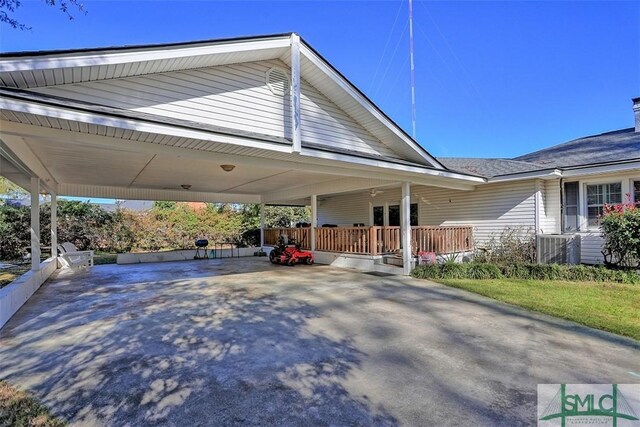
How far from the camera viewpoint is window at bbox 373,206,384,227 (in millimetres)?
14547

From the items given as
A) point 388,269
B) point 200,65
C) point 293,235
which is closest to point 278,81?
point 200,65

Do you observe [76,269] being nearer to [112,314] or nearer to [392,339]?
[112,314]

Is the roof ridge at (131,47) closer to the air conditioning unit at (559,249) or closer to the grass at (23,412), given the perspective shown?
the grass at (23,412)

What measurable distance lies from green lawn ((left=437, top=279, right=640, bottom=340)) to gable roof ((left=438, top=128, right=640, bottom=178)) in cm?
371

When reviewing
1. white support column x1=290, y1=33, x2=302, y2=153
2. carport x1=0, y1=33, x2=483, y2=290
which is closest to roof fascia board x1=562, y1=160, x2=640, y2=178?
carport x1=0, y1=33, x2=483, y2=290

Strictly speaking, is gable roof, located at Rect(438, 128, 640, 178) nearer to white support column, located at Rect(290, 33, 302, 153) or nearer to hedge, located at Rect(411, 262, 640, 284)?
hedge, located at Rect(411, 262, 640, 284)

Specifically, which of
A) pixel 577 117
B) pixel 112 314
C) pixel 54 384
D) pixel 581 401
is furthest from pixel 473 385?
pixel 577 117

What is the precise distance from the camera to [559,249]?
923 cm

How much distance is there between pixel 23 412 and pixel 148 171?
795cm

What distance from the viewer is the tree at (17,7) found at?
2.86 m

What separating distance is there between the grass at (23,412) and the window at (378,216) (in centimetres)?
1290

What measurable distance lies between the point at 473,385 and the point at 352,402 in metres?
1.20

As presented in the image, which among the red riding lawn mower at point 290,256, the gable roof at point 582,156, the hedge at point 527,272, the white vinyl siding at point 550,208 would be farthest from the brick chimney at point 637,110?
the red riding lawn mower at point 290,256

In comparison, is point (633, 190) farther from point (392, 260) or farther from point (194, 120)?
point (194, 120)
